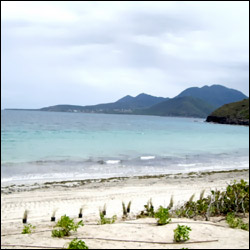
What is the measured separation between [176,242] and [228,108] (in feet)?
558

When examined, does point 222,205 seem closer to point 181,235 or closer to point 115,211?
point 181,235

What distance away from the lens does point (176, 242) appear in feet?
20.7

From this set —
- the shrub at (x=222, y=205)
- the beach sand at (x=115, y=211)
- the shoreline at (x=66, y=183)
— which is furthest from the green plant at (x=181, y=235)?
the shoreline at (x=66, y=183)

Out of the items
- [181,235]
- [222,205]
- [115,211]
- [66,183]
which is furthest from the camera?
[66,183]

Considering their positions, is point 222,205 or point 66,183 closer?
point 222,205

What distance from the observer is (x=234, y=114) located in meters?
153

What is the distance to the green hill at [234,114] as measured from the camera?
146 meters

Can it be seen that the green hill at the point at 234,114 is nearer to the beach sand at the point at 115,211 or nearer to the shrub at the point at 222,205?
the beach sand at the point at 115,211

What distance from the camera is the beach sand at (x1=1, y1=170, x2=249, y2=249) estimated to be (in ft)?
20.7

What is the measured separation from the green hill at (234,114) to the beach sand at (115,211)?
131 metres

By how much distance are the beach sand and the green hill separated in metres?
131

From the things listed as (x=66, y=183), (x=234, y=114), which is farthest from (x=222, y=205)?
(x=234, y=114)

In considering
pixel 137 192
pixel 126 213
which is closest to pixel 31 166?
pixel 137 192

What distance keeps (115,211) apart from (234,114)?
153207 millimetres
